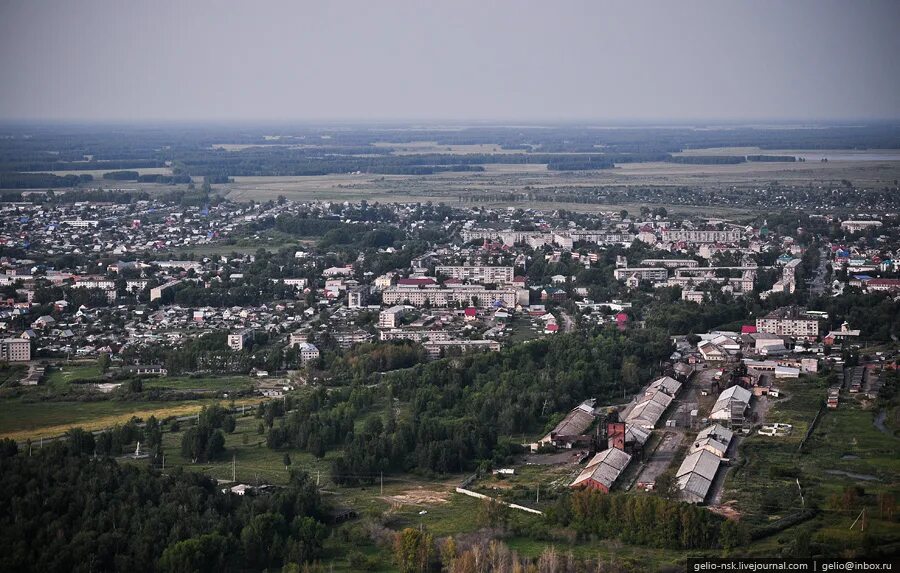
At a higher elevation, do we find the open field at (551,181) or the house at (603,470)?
the house at (603,470)

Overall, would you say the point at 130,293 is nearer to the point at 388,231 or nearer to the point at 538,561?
the point at 388,231

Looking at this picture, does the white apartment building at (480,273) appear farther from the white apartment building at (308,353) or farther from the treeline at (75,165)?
the treeline at (75,165)

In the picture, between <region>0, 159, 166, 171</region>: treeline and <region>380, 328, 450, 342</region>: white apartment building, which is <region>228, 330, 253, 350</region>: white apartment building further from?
<region>0, 159, 166, 171</region>: treeline

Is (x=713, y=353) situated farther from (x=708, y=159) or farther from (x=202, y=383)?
(x=708, y=159)

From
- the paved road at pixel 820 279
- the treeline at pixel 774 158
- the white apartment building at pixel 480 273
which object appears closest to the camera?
the paved road at pixel 820 279

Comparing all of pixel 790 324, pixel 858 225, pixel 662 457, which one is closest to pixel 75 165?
pixel 858 225

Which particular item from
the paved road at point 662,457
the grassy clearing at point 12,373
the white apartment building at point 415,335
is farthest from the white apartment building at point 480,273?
the paved road at point 662,457
